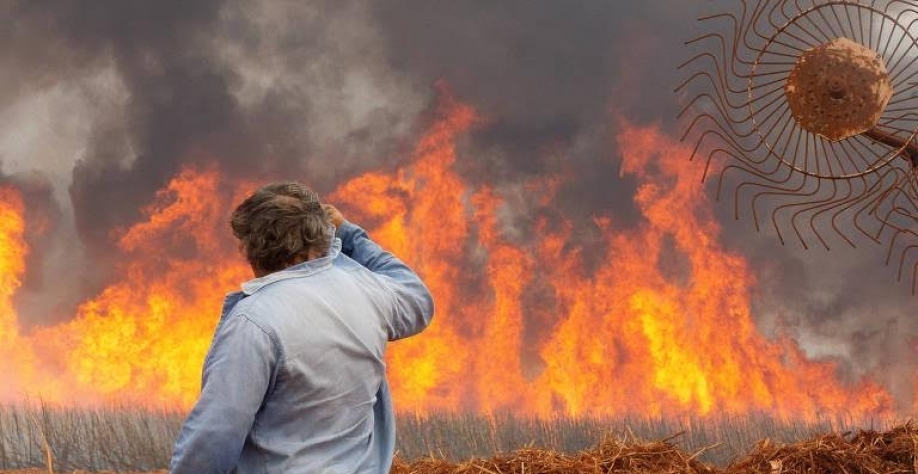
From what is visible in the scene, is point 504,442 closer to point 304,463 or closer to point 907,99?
point 907,99

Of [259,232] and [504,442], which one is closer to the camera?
[259,232]

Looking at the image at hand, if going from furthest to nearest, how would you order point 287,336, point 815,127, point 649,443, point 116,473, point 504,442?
1. point 504,442
2. point 116,473
3. point 649,443
4. point 815,127
5. point 287,336

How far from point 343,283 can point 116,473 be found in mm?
6464

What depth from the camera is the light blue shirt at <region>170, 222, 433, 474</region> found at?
5.89 ft

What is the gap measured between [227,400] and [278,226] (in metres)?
0.40

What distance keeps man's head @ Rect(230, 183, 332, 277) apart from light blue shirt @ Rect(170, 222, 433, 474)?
46 millimetres

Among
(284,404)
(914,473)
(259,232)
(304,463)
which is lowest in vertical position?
(914,473)

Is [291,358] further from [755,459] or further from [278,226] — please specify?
[755,459]

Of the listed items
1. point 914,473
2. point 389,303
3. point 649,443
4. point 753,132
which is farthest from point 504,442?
point 389,303

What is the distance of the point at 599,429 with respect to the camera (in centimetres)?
916

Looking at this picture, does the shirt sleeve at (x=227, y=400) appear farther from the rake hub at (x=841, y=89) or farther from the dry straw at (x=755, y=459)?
the dry straw at (x=755, y=459)

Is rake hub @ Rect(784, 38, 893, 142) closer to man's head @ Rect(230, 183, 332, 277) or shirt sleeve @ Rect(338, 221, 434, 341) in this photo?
shirt sleeve @ Rect(338, 221, 434, 341)

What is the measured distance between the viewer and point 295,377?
1870 mm

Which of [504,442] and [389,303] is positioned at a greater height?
[389,303]
